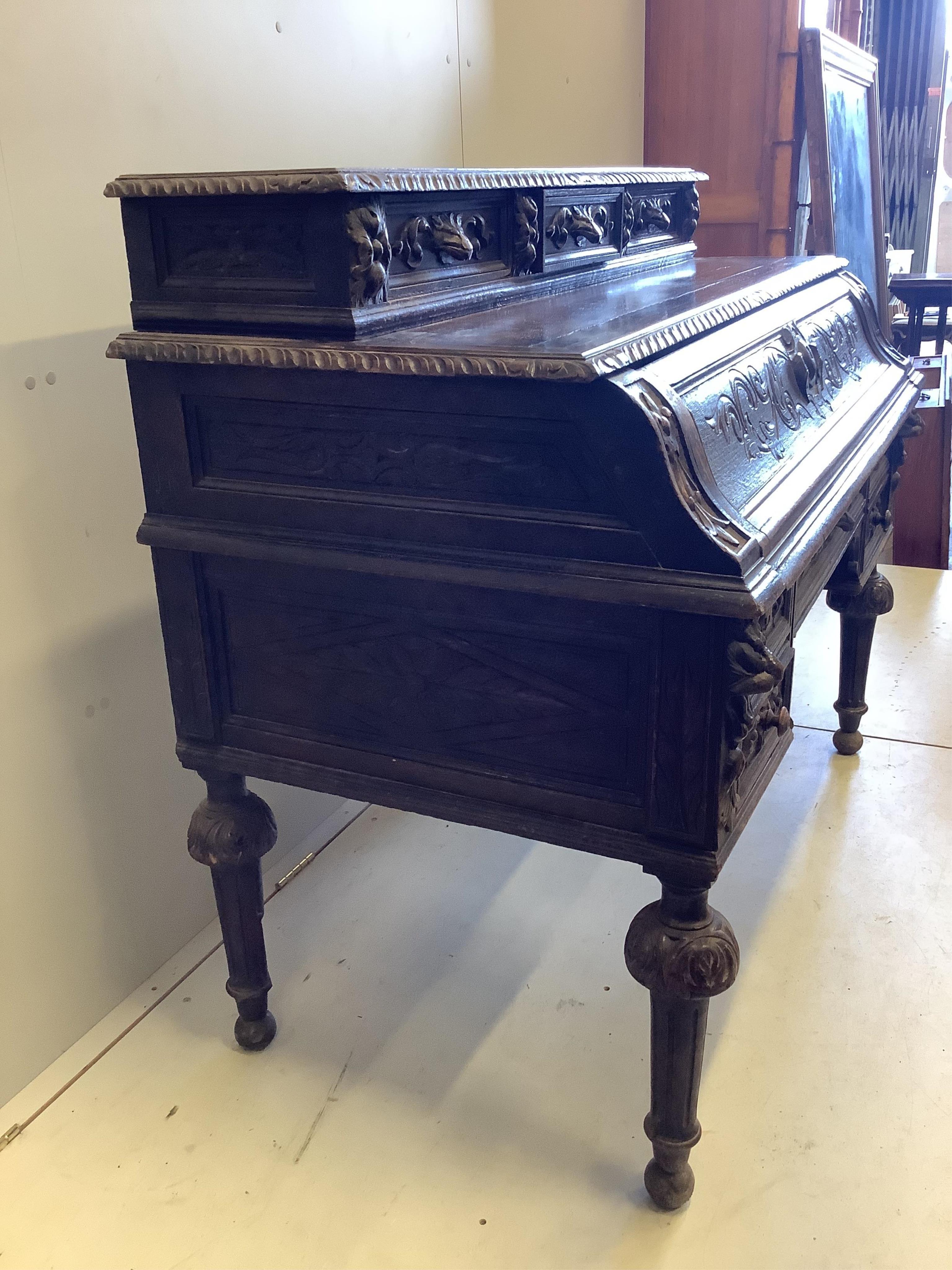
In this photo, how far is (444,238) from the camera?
1263mm

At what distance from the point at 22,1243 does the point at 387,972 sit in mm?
618

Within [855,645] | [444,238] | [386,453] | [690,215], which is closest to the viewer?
[386,453]

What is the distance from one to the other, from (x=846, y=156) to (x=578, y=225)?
1803 millimetres

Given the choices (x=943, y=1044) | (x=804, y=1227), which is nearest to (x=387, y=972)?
(x=804, y=1227)

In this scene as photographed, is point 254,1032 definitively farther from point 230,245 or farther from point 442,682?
point 230,245

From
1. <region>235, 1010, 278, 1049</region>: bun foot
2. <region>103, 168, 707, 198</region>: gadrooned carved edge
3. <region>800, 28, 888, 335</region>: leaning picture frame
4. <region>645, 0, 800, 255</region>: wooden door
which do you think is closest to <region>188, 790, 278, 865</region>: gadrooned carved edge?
<region>235, 1010, 278, 1049</region>: bun foot

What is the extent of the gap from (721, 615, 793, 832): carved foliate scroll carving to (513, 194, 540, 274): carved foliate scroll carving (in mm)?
587

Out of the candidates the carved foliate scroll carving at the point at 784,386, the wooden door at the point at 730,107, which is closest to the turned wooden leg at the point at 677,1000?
the carved foliate scroll carving at the point at 784,386

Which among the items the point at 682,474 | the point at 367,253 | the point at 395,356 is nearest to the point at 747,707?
the point at 682,474

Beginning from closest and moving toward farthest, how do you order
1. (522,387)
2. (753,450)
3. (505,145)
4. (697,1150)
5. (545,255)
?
(522,387) < (753,450) < (697,1150) < (545,255) < (505,145)

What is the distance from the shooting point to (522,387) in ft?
3.34

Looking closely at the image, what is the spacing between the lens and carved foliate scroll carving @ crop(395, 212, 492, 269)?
1.20 meters

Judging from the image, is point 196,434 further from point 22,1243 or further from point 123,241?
point 22,1243

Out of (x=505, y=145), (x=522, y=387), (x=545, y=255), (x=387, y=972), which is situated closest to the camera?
(x=522, y=387)
